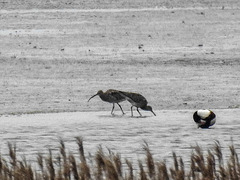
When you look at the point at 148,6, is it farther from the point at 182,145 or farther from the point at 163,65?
the point at 182,145

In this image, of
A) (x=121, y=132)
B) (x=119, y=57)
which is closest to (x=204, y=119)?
(x=121, y=132)

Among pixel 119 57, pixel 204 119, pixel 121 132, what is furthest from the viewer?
pixel 119 57

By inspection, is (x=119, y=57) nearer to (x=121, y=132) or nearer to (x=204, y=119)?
(x=204, y=119)

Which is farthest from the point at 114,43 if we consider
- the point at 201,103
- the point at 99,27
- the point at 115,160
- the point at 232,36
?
the point at 115,160

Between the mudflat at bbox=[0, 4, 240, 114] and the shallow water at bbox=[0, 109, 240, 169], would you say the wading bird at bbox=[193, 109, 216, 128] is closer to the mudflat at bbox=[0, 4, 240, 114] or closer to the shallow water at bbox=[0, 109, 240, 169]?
the shallow water at bbox=[0, 109, 240, 169]

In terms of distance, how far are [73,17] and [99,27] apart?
1.36 m

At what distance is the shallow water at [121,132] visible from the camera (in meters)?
10.8

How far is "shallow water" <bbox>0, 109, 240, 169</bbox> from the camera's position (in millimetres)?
10812

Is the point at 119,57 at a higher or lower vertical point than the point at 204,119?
higher

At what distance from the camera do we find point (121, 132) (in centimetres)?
1261

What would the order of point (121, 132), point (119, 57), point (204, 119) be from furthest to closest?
point (119, 57) < point (204, 119) < point (121, 132)

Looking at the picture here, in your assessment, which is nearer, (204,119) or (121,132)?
(121,132)

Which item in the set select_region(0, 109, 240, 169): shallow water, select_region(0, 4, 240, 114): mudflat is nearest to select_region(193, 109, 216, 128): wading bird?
select_region(0, 109, 240, 169): shallow water

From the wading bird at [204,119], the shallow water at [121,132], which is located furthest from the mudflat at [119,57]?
the wading bird at [204,119]
